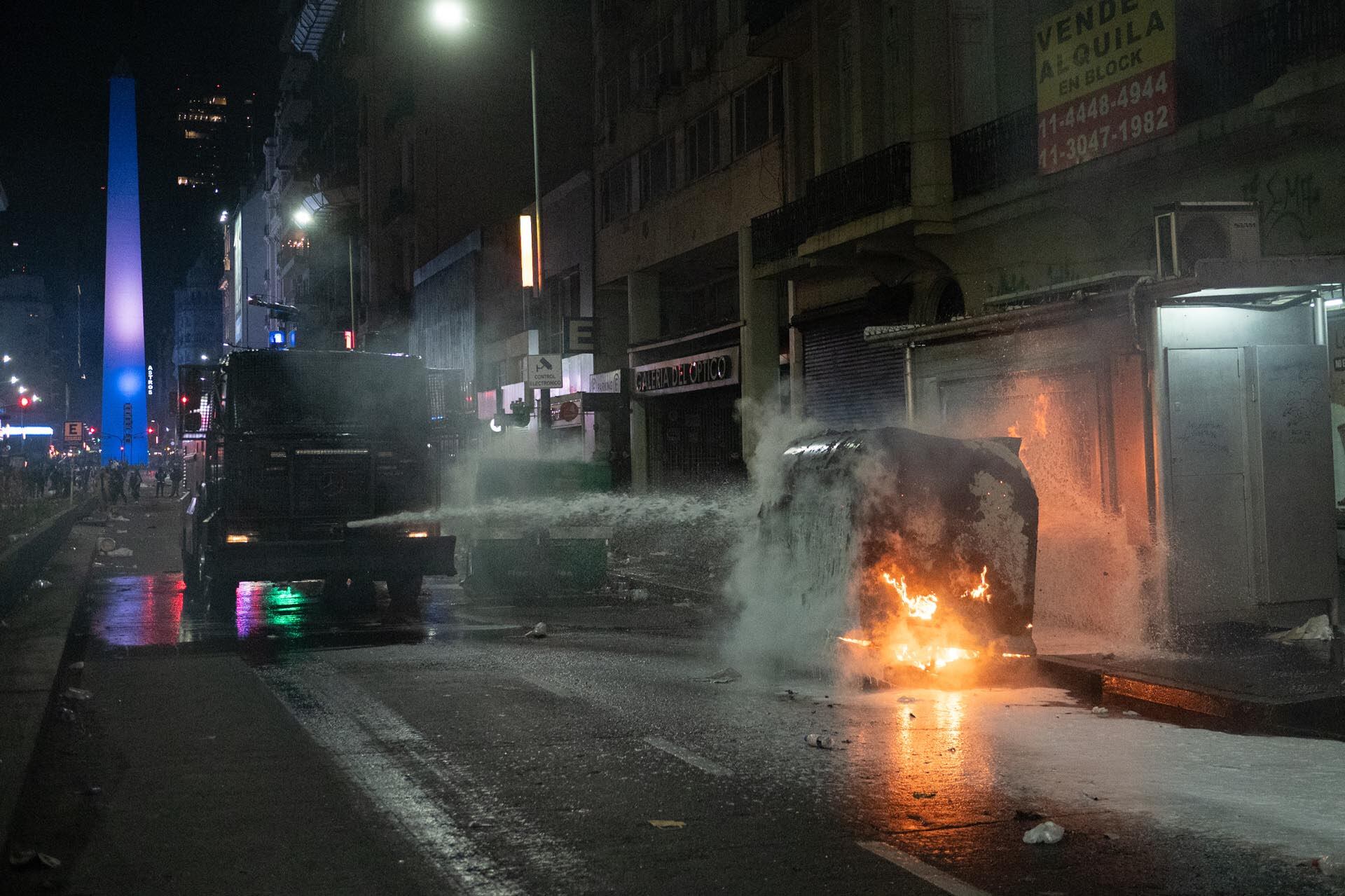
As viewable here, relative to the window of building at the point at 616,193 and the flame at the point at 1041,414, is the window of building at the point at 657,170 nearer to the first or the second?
the window of building at the point at 616,193

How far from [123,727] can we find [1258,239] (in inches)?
432

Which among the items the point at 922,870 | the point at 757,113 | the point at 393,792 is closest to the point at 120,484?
the point at 757,113

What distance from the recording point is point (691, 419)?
1201 inches

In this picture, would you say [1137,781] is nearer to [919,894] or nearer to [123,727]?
[919,894]

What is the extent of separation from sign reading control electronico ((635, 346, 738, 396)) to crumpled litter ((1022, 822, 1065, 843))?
70.1ft

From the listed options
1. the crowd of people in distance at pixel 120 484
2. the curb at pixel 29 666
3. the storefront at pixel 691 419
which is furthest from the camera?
the crowd of people in distance at pixel 120 484

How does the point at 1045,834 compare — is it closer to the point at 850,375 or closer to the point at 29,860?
the point at 29,860

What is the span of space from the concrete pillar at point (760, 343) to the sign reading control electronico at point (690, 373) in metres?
0.59

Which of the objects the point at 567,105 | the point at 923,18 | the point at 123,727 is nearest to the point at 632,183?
the point at 923,18

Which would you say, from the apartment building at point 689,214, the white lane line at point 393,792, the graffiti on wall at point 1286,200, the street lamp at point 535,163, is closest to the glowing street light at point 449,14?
the street lamp at point 535,163

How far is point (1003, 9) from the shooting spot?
1966cm

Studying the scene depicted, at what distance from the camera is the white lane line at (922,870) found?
5156mm

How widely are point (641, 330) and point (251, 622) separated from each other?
18.2m

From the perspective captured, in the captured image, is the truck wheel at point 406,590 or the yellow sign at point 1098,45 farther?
the truck wheel at point 406,590
